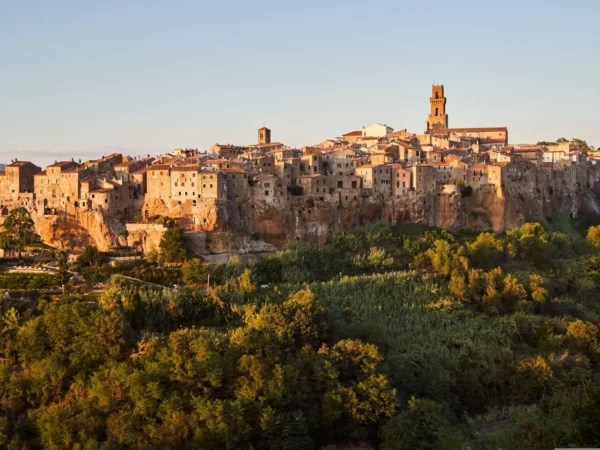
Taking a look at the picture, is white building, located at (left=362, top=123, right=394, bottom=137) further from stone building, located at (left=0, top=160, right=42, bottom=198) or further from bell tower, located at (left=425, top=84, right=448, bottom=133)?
stone building, located at (left=0, top=160, right=42, bottom=198)

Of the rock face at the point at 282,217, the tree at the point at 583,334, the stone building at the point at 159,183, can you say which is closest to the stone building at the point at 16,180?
the rock face at the point at 282,217

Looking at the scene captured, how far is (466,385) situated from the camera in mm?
32625

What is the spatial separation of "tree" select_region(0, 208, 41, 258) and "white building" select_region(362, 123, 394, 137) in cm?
3324

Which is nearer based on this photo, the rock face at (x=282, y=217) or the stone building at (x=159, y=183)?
the rock face at (x=282, y=217)

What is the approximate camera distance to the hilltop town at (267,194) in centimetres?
4512

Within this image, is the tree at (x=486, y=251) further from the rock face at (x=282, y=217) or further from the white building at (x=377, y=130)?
the white building at (x=377, y=130)

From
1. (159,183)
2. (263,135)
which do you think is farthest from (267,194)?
(263,135)

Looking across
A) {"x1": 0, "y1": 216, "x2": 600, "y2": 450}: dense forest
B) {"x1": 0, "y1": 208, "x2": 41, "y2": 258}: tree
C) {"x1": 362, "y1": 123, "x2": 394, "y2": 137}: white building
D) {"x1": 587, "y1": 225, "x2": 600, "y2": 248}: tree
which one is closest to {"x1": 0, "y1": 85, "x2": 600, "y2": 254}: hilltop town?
{"x1": 0, "y1": 208, "x2": 41, "y2": 258}: tree

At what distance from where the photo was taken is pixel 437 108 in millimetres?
81562

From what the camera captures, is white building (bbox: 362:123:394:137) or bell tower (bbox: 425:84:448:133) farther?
bell tower (bbox: 425:84:448:133)

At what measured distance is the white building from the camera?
235 ft

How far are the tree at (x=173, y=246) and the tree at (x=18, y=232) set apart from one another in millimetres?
7630

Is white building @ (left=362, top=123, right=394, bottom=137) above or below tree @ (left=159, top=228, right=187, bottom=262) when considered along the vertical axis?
above

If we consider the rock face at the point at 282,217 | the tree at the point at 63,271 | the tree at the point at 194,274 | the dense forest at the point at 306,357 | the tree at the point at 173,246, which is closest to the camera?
the dense forest at the point at 306,357
